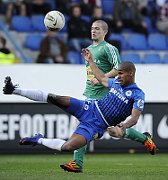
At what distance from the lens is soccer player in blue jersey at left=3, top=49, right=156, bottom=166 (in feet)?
31.2

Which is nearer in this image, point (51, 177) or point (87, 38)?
point (51, 177)

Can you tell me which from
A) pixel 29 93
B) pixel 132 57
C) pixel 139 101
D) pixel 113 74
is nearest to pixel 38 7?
pixel 132 57

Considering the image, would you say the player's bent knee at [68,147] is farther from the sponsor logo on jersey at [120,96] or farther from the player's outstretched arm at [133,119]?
the sponsor logo on jersey at [120,96]

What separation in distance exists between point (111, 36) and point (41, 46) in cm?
234

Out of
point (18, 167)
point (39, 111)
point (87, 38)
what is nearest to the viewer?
point (18, 167)

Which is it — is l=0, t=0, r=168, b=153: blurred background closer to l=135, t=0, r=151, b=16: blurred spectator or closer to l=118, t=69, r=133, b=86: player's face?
l=135, t=0, r=151, b=16: blurred spectator

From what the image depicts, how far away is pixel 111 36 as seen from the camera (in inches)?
736

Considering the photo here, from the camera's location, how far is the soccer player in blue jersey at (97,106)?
952 cm

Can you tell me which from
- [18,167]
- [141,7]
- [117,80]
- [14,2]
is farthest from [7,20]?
[117,80]

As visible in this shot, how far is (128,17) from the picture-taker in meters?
19.3

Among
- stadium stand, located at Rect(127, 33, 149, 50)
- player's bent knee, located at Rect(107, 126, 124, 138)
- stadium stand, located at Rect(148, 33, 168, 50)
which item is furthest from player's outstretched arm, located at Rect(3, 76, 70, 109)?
stadium stand, located at Rect(148, 33, 168, 50)

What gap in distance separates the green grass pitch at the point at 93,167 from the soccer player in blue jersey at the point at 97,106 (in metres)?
0.48

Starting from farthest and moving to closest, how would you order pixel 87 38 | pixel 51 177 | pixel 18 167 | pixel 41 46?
pixel 87 38
pixel 41 46
pixel 18 167
pixel 51 177

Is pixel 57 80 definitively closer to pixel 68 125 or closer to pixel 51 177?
pixel 68 125
